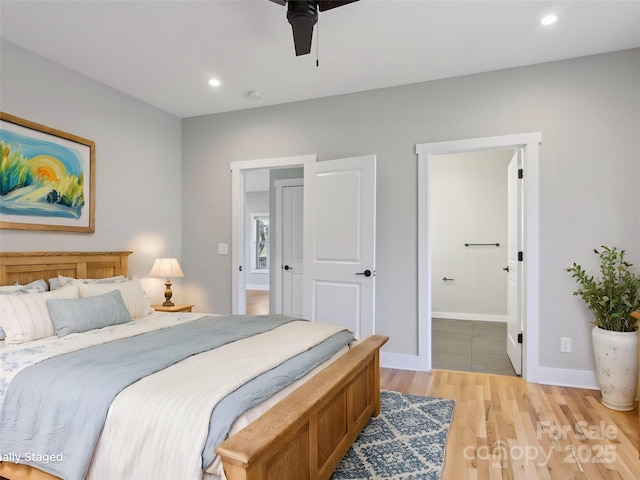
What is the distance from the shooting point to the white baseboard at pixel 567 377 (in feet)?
10.3

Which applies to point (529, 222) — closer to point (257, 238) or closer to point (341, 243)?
point (341, 243)

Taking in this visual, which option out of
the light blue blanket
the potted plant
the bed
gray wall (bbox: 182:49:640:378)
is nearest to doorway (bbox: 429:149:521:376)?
gray wall (bbox: 182:49:640:378)

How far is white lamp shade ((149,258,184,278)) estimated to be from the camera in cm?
393

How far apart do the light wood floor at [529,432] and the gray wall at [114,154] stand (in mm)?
2854

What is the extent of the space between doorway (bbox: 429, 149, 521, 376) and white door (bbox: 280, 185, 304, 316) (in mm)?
2130

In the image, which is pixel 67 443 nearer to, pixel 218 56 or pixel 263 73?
pixel 218 56

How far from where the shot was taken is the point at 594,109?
3158 millimetres

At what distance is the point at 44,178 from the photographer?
310cm

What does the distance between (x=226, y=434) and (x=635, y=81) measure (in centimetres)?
383

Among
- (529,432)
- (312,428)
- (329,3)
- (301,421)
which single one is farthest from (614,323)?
(329,3)

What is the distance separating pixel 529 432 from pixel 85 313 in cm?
292

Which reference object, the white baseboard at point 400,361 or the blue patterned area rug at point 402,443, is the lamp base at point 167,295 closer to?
the white baseboard at point 400,361

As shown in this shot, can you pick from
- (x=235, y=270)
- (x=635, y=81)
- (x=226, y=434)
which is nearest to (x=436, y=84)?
(x=635, y=81)

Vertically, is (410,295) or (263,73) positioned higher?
(263,73)
